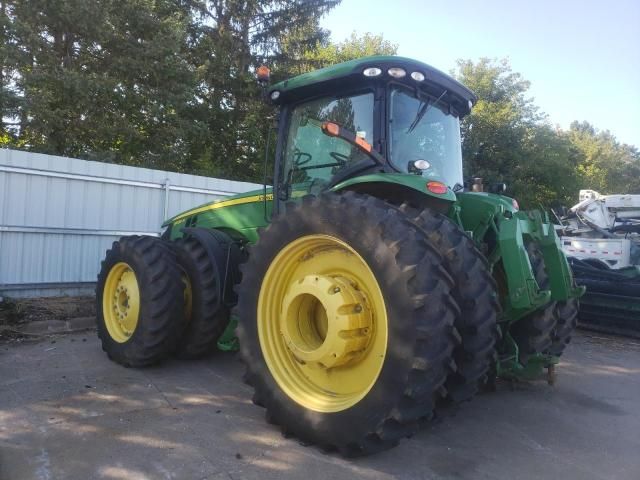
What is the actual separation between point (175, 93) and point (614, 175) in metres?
40.4

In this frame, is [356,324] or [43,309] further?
[43,309]

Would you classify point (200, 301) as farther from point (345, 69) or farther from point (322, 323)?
point (345, 69)

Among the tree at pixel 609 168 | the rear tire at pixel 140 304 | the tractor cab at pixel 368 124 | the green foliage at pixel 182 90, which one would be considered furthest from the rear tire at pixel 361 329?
the tree at pixel 609 168

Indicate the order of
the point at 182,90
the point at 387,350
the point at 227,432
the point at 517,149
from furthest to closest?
the point at 517,149 < the point at 182,90 < the point at 227,432 < the point at 387,350

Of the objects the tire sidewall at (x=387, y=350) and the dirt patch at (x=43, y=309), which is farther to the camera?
the dirt patch at (x=43, y=309)

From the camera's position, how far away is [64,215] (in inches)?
301

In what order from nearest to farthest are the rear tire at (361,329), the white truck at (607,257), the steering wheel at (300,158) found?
the rear tire at (361,329) < the steering wheel at (300,158) < the white truck at (607,257)

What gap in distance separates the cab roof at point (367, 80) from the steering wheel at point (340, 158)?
1.61 feet

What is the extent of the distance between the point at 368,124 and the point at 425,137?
506 mm

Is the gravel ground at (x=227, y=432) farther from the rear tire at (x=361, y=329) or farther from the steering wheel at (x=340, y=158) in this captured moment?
the steering wheel at (x=340, y=158)

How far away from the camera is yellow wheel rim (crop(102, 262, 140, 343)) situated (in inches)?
184

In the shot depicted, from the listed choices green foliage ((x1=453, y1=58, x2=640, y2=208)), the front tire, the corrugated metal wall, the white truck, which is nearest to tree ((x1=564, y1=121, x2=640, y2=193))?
green foliage ((x1=453, y1=58, x2=640, y2=208))

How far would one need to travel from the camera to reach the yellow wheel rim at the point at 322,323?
287 centimetres

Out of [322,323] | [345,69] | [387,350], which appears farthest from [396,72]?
[387,350]
